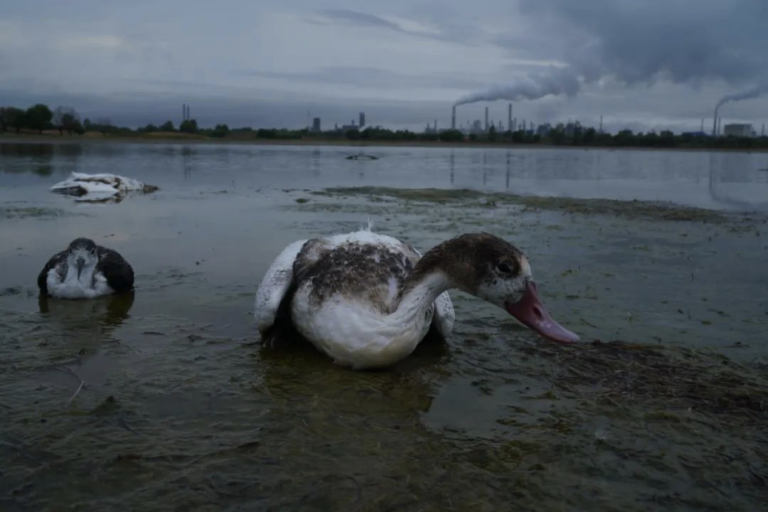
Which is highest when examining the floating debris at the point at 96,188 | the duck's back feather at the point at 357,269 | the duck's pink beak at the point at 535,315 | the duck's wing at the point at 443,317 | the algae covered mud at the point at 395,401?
the floating debris at the point at 96,188

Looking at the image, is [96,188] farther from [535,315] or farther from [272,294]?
[535,315]

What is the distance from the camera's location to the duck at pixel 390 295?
4.61 meters

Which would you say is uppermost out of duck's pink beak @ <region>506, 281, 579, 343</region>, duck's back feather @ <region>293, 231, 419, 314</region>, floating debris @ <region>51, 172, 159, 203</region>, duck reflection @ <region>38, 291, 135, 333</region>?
floating debris @ <region>51, 172, 159, 203</region>

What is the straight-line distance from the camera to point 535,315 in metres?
4.57

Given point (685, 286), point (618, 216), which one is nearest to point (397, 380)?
point (685, 286)

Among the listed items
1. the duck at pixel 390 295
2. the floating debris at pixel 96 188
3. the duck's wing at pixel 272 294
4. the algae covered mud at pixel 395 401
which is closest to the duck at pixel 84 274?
the algae covered mud at pixel 395 401

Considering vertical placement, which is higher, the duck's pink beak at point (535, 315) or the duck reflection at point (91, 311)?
the duck's pink beak at point (535, 315)

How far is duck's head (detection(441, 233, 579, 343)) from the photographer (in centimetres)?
457

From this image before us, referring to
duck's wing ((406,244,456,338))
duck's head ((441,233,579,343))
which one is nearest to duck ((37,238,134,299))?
duck's wing ((406,244,456,338))

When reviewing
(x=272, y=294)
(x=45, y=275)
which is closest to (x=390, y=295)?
(x=272, y=294)

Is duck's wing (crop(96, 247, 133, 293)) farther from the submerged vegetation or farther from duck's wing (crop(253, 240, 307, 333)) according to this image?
the submerged vegetation

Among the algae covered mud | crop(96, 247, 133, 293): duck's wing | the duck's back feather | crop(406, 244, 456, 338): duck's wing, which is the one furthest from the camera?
crop(96, 247, 133, 293): duck's wing

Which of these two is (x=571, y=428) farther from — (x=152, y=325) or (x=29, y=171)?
(x=29, y=171)

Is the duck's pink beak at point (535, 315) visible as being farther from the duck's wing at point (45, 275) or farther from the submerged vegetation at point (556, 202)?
the submerged vegetation at point (556, 202)
